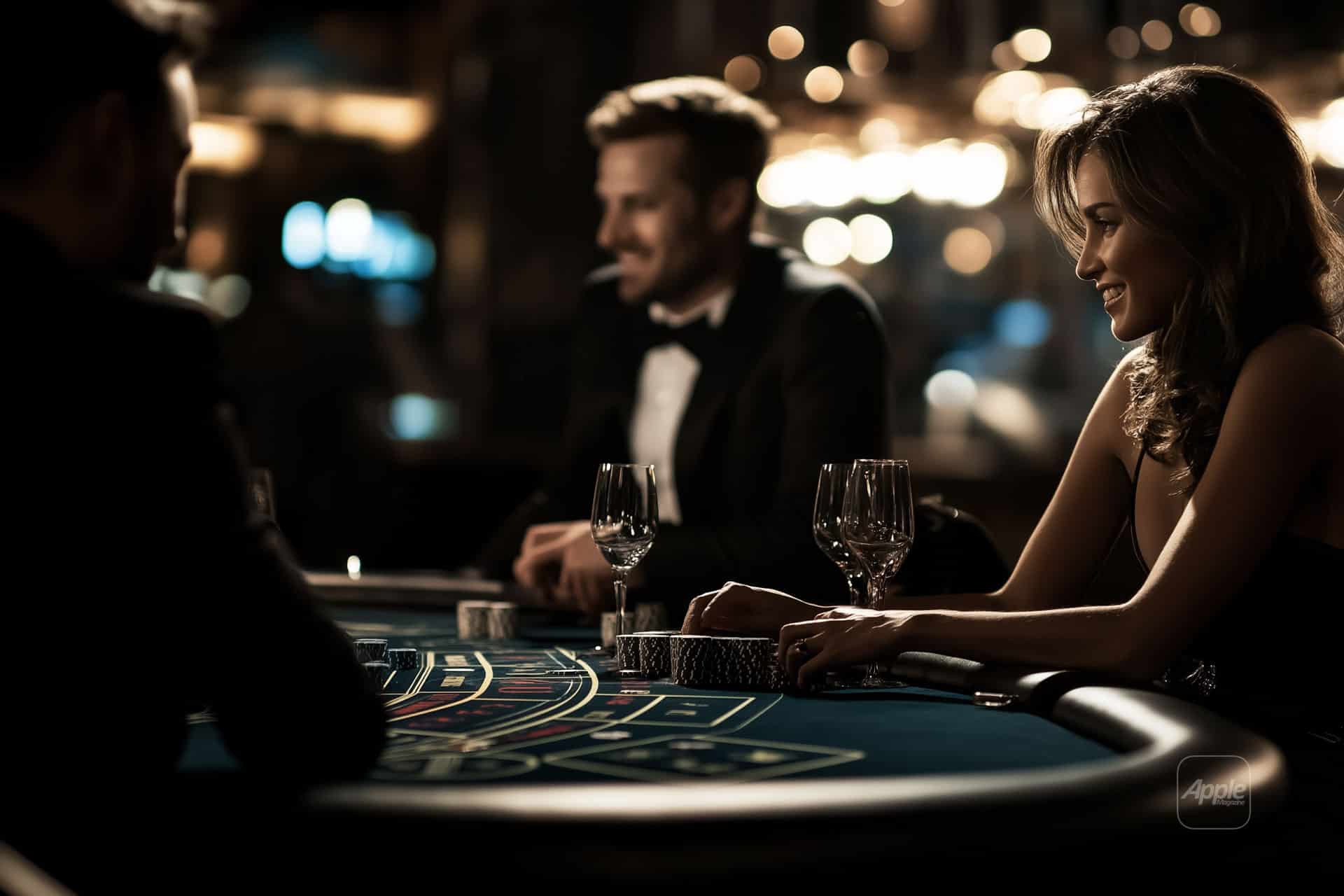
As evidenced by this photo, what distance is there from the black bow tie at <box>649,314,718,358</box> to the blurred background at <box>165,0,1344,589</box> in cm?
325

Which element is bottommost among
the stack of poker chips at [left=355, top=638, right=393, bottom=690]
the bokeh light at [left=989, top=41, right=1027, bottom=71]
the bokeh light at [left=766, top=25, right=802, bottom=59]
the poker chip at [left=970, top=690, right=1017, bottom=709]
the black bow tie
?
the stack of poker chips at [left=355, top=638, right=393, bottom=690]

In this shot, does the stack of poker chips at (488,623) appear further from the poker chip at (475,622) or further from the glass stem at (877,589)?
the glass stem at (877,589)

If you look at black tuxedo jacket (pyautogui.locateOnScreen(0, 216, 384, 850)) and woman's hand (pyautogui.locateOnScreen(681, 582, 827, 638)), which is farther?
woman's hand (pyautogui.locateOnScreen(681, 582, 827, 638))

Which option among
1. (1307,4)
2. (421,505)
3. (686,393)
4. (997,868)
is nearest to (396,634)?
(686,393)

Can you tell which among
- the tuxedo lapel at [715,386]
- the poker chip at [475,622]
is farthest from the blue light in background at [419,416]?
the poker chip at [475,622]

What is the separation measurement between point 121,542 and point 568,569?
1.53 metres

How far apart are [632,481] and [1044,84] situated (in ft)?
21.1

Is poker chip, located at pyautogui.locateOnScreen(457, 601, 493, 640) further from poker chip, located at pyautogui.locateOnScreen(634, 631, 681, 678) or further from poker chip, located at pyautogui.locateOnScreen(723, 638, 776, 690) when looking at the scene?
poker chip, located at pyautogui.locateOnScreen(723, 638, 776, 690)

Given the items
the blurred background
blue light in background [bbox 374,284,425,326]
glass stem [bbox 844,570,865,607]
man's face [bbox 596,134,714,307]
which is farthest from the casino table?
blue light in background [bbox 374,284,425,326]

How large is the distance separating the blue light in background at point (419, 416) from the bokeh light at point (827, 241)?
2.38m

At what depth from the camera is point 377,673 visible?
5.88 feet

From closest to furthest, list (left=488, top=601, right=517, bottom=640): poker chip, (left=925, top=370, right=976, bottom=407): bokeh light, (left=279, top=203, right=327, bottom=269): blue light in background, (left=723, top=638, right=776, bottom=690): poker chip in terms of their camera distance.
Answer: (left=723, top=638, right=776, bottom=690): poker chip, (left=488, top=601, right=517, bottom=640): poker chip, (left=925, top=370, right=976, bottom=407): bokeh light, (left=279, top=203, right=327, bottom=269): blue light in background

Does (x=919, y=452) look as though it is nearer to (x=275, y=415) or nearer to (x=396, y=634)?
(x=275, y=415)

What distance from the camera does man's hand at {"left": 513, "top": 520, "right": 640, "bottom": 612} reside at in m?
2.61
